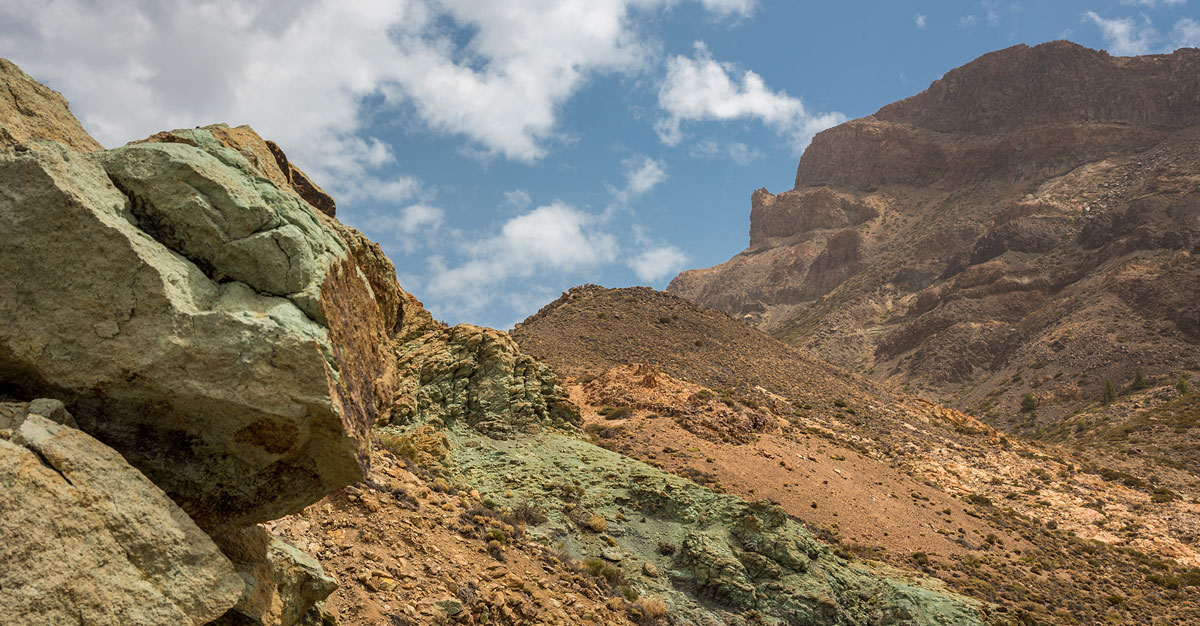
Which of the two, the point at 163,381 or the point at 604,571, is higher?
the point at 163,381

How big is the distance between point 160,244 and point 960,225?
406 ft

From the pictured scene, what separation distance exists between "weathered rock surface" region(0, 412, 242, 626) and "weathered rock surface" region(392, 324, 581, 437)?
14.4 meters

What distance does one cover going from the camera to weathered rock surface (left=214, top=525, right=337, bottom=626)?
5.59 metres

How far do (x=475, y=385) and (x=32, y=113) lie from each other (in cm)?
1481

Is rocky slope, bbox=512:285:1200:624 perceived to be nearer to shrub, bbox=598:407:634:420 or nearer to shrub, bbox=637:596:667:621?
shrub, bbox=598:407:634:420

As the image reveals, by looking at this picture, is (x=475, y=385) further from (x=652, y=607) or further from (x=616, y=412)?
(x=652, y=607)

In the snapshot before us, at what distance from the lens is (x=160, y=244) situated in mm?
5352

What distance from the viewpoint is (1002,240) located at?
97375 millimetres

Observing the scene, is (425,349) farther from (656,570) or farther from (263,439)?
(263,439)

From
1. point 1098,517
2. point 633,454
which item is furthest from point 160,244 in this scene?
point 1098,517

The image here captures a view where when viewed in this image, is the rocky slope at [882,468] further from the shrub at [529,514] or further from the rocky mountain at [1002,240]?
the rocky mountain at [1002,240]

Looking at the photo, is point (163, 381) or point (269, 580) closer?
point (163, 381)

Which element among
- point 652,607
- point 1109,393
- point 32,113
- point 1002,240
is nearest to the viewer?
point 32,113

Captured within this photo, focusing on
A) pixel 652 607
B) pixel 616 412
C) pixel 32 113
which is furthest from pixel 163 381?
pixel 616 412
